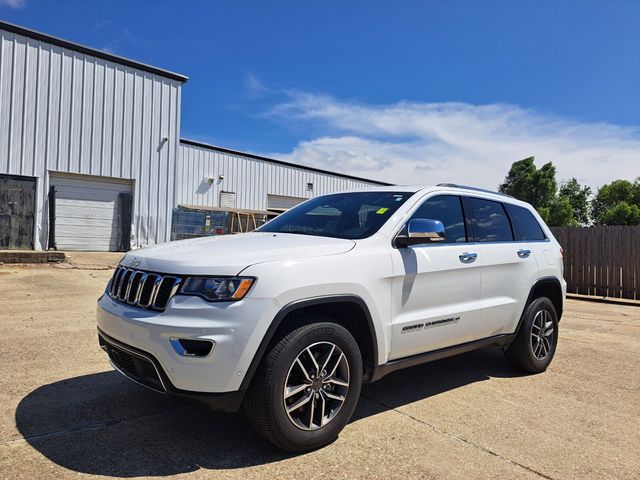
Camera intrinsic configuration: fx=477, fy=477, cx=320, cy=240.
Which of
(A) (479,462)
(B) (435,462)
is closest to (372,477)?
(B) (435,462)

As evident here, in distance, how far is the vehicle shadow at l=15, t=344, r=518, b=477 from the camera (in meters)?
2.78

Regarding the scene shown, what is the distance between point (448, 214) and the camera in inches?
163

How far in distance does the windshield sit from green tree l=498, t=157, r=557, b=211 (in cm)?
4071

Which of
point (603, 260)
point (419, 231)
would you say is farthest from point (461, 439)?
point (603, 260)

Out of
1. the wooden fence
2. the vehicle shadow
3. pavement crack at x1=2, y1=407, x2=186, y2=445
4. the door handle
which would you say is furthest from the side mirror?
the wooden fence

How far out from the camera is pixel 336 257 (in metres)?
3.11

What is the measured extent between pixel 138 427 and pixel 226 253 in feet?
4.63

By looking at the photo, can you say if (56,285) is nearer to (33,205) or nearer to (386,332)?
(33,205)

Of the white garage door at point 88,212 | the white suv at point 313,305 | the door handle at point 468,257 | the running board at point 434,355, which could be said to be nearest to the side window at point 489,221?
the white suv at point 313,305

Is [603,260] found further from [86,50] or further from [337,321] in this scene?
[86,50]

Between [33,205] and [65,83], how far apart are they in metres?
4.06

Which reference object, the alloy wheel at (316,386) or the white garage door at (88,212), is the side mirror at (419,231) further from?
the white garage door at (88,212)

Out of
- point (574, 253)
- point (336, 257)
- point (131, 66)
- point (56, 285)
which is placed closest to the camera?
point (336, 257)

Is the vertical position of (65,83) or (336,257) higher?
(65,83)
